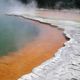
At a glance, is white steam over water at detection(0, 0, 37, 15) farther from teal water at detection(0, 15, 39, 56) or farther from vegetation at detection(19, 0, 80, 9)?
teal water at detection(0, 15, 39, 56)

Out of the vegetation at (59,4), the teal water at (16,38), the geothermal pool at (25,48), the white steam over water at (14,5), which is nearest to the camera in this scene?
the geothermal pool at (25,48)

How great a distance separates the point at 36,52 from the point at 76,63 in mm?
1868

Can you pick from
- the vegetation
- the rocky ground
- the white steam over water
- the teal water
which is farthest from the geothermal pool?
the white steam over water

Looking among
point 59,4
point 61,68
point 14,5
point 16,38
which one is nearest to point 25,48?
point 16,38

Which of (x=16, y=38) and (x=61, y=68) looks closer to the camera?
(x=61, y=68)

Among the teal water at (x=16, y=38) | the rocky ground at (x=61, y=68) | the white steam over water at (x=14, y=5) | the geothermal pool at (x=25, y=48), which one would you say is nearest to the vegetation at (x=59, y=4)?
the white steam over water at (x=14, y=5)

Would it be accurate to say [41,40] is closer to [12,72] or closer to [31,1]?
[12,72]

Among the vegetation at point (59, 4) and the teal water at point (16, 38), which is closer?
the teal water at point (16, 38)

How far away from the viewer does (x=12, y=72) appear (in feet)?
18.4

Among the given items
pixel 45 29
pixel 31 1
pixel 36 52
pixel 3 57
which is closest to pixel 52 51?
pixel 36 52

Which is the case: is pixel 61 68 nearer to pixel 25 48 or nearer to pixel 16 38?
pixel 25 48

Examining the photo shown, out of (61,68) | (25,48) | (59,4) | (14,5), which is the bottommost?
(25,48)

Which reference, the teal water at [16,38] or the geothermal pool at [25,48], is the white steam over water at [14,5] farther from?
the geothermal pool at [25,48]

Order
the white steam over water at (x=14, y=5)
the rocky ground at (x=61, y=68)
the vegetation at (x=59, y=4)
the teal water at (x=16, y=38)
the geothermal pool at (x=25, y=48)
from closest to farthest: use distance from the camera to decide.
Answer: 1. the rocky ground at (x=61, y=68)
2. the geothermal pool at (x=25, y=48)
3. the teal water at (x=16, y=38)
4. the vegetation at (x=59, y=4)
5. the white steam over water at (x=14, y=5)
